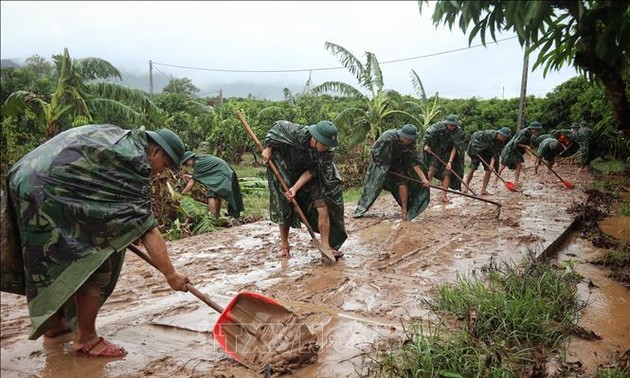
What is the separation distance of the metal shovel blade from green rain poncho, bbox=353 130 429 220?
4.40m

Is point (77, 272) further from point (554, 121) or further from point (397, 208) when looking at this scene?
point (554, 121)

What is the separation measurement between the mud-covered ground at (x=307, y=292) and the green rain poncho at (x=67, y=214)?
0.63 meters

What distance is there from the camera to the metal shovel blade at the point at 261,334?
2.75 metres

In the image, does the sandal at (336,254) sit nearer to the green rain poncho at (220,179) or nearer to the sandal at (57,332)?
the green rain poncho at (220,179)

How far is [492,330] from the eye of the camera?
9.70 feet

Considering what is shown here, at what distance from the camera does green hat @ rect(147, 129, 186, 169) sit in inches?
108

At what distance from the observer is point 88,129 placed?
2570mm

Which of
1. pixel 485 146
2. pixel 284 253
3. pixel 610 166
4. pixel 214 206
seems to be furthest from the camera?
pixel 610 166

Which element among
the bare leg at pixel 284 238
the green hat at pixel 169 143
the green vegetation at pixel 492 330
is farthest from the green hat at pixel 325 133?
the green hat at pixel 169 143

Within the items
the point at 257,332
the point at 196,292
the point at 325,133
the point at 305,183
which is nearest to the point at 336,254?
the point at 305,183

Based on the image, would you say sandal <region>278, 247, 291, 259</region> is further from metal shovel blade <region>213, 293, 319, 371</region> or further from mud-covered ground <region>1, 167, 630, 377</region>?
metal shovel blade <region>213, 293, 319, 371</region>

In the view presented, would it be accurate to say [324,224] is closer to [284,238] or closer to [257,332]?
[284,238]

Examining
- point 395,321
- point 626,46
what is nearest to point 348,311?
point 395,321

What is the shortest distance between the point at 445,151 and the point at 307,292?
584cm
